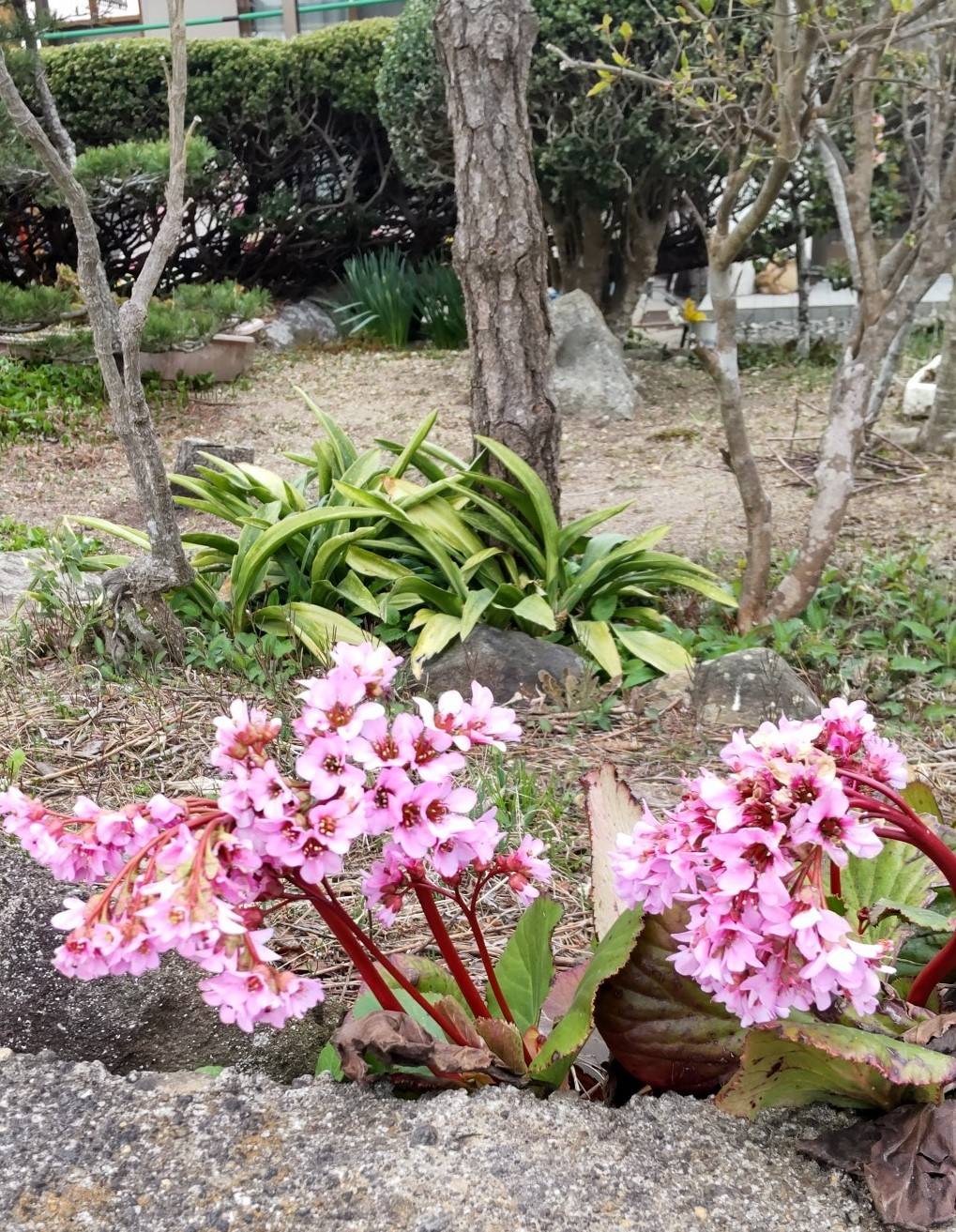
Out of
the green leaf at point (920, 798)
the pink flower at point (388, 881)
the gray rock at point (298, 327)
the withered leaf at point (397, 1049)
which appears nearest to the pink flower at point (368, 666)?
the pink flower at point (388, 881)

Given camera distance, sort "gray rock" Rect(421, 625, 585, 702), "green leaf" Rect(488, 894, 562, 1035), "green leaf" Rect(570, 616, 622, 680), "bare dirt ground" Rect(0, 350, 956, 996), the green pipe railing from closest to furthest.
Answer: "green leaf" Rect(488, 894, 562, 1035), "bare dirt ground" Rect(0, 350, 956, 996), "gray rock" Rect(421, 625, 585, 702), "green leaf" Rect(570, 616, 622, 680), the green pipe railing

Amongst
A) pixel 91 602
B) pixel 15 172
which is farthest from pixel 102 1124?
pixel 15 172

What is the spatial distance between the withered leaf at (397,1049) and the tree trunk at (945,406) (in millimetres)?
5234

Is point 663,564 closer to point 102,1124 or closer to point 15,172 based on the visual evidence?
point 102,1124

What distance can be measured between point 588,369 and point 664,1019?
6.50 m

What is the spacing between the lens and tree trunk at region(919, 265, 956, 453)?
219 inches

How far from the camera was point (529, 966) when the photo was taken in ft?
4.27

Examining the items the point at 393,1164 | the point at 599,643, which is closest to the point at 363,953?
the point at 393,1164

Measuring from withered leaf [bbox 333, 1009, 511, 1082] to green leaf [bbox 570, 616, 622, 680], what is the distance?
2270 mm

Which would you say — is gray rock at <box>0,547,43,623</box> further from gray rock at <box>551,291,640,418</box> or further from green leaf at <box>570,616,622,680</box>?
gray rock at <box>551,291,640,418</box>

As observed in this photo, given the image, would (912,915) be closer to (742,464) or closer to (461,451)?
(742,464)

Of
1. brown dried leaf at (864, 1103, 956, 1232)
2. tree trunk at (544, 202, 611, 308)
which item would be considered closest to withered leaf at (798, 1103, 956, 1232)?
brown dried leaf at (864, 1103, 956, 1232)

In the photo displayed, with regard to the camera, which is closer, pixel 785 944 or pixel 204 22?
pixel 785 944

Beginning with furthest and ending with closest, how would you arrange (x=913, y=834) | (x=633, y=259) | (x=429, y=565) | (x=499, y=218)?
(x=633, y=259) < (x=429, y=565) < (x=499, y=218) < (x=913, y=834)
